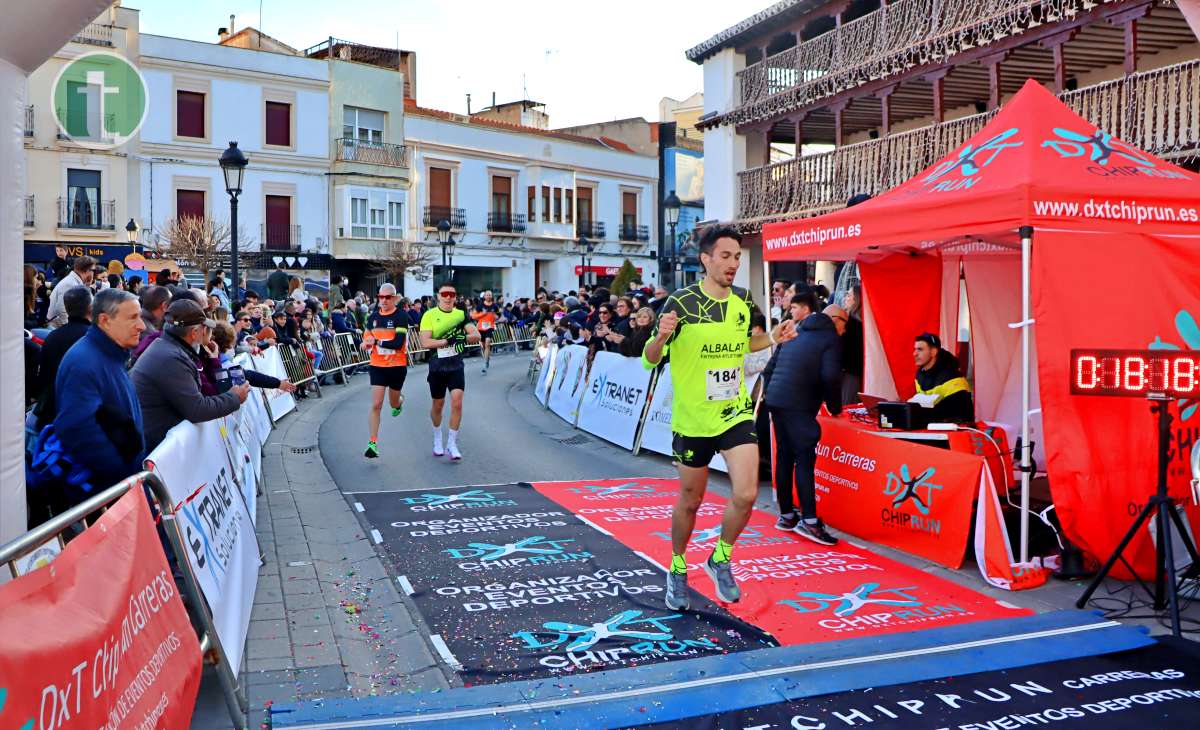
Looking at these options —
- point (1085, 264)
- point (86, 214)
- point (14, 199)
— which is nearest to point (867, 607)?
point (1085, 264)

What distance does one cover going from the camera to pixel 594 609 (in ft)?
19.5

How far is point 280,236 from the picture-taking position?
1576 inches

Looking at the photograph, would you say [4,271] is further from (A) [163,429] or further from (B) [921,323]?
(B) [921,323]

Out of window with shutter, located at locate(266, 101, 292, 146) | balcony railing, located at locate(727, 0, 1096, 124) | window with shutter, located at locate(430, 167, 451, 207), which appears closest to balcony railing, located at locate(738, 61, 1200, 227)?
balcony railing, located at locate(727, 0, 1096, 124)

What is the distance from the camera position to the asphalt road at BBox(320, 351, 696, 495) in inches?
417

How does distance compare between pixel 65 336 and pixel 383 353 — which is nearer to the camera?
pixel 65 336

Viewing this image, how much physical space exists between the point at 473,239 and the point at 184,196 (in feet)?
41.2

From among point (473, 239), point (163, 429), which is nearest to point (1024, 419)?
point (163, 429)

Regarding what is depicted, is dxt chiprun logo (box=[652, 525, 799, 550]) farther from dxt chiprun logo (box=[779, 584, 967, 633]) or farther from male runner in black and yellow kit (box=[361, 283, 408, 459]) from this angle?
male runner in black and yellow kit (box=[361, 283, 408, 459])

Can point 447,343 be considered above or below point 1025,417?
above

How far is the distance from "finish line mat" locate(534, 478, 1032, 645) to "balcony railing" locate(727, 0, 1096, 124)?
11.9 m

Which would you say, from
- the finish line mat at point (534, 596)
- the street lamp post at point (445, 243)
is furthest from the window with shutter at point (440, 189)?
the finish line mat at point (534, 596)

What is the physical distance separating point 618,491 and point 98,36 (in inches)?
1320

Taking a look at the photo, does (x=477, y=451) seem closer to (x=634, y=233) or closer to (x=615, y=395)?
(x=615, y=395)
